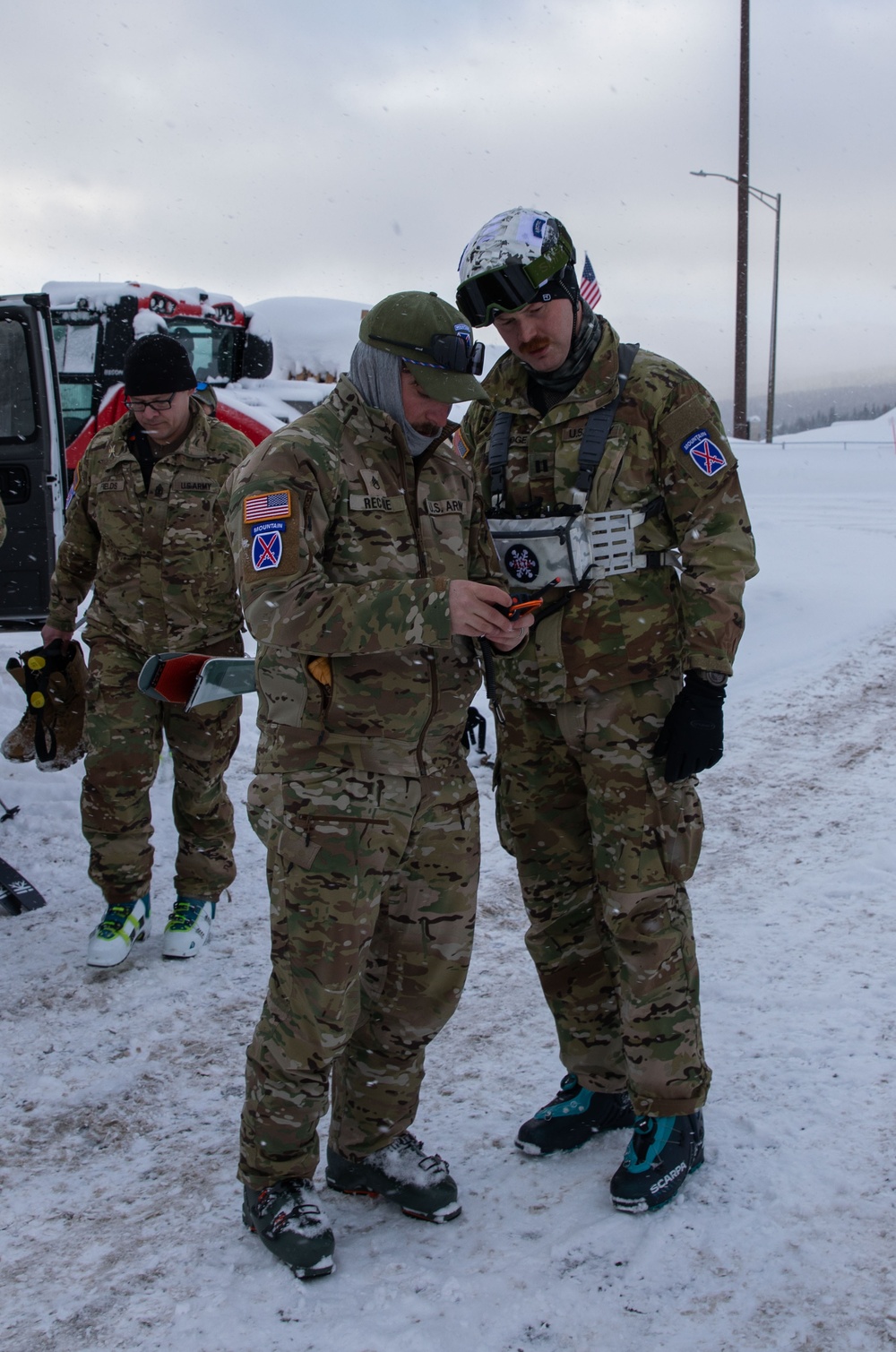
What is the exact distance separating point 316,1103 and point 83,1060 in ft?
3.97

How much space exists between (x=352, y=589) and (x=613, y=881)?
1.00 m

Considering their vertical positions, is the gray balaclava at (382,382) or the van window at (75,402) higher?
the van window at (75,402)

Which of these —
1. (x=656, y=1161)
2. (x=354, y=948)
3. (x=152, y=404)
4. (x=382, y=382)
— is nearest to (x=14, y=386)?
(x=152, y=404)

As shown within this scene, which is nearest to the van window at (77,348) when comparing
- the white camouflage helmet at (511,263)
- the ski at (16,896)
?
the ski at (16,896)

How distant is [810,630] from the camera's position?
28.3 feet

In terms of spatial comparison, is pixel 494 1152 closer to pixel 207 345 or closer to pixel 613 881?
pixel 613 881

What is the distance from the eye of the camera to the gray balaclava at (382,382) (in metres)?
2.42

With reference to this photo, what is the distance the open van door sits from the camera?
633 centimetres

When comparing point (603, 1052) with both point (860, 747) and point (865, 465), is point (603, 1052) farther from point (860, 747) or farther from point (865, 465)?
point (865, 465)

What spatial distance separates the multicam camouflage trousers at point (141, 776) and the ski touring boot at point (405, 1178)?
1738 mm

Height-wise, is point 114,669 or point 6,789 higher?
point 114,669

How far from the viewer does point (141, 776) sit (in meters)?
4.09

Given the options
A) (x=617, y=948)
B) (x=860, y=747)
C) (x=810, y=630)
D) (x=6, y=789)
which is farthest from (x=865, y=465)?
(x=617, y=948)

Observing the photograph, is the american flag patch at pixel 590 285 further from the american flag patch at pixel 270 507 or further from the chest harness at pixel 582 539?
the american flag patch at pixel 270 507
